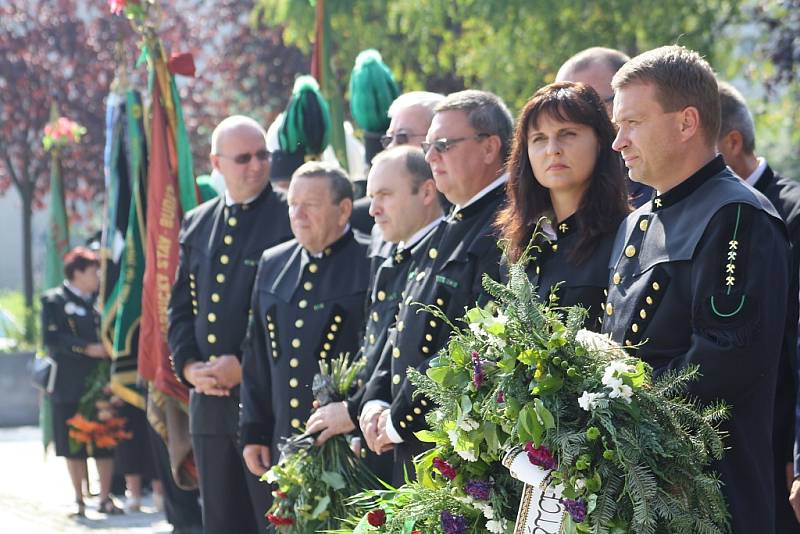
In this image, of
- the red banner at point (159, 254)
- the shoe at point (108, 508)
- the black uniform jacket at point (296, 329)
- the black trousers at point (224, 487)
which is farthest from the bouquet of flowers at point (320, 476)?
the shoe at point (108, 508)

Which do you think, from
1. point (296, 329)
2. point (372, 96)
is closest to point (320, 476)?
point (296, 329)

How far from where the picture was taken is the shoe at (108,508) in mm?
10180

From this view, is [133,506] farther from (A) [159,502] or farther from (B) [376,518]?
(B) [376,518]

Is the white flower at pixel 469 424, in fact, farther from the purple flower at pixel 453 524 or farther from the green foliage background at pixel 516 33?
the green foliage background at pixel 516 33

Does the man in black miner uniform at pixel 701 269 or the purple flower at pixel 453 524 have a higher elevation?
the man in black miner uniform at pixel 701 269

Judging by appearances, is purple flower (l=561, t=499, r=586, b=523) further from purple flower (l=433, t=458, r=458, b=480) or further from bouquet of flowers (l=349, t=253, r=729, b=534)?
purple flower (l=433, t=458, r=458, b=480)

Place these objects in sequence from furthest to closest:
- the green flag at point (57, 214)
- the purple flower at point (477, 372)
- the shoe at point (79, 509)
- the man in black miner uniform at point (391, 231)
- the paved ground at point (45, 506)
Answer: the green flag at point (57, 214) → the shoe at point (79, 509) → the paved ground at point (45, 506) → the man in black miner uniform at point (391, 231) → the purple flower at point (477, 372)

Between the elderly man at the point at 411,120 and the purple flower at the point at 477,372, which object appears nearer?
the purple flower at the point at 477,372

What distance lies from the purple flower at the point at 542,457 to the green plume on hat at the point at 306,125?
4.19 meters

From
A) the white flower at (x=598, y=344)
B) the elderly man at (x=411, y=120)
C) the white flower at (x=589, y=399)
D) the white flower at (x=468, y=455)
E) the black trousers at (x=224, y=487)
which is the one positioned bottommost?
the black trousers at (x=224, y=487)

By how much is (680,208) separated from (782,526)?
139cm

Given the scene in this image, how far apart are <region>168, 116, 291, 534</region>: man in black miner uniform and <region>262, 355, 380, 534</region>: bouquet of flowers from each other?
1.20 metres

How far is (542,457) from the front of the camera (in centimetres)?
329

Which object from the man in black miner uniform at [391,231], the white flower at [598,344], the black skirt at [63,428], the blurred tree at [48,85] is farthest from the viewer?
the blurred tree at [48,85]
